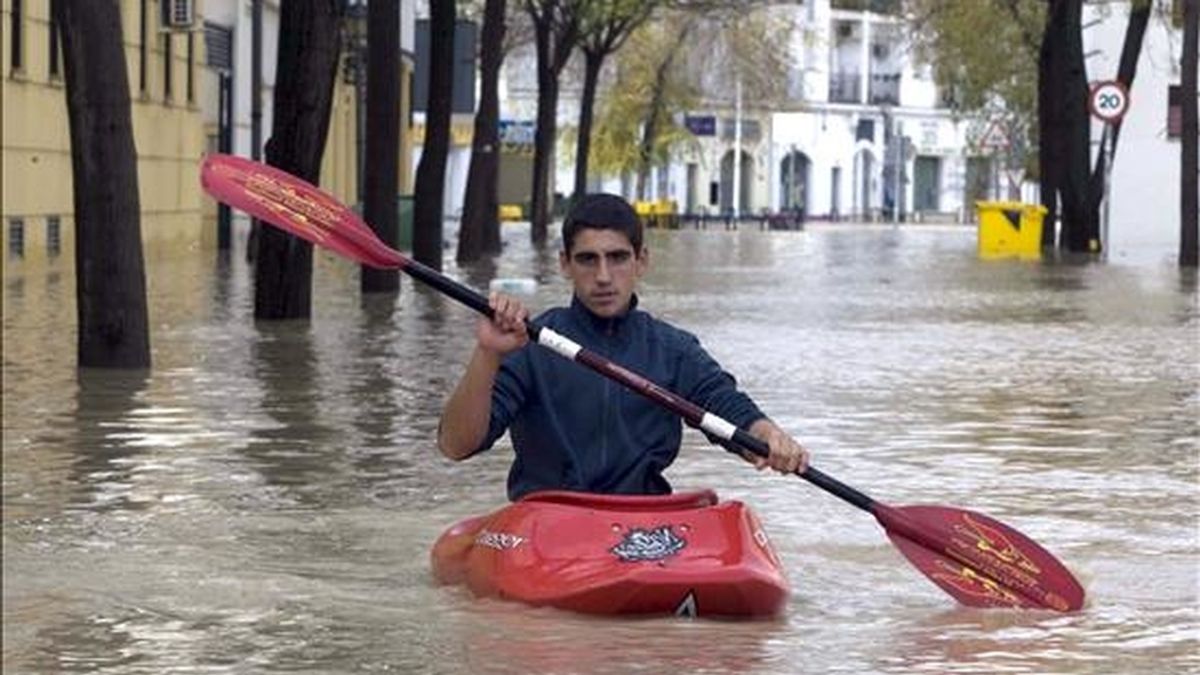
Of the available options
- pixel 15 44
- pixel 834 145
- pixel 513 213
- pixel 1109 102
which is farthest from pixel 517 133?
pixel 15 44

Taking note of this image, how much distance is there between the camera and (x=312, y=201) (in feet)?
33.7

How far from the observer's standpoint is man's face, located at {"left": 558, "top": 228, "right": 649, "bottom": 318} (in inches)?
350

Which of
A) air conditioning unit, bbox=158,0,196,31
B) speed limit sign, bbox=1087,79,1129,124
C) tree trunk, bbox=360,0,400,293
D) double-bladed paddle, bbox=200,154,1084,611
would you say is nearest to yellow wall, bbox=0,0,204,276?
air conditioning unit, bbox=158,0,196,31

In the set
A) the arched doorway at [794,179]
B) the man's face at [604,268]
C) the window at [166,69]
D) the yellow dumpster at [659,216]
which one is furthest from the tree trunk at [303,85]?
the arched doorway at [794,179]

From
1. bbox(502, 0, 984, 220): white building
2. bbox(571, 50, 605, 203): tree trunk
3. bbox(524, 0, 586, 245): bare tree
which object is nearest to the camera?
bbox(524, 0, 586, 245): bare tree

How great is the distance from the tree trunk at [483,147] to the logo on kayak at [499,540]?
104ft

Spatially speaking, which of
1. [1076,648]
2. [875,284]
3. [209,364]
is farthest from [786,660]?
[875,284]

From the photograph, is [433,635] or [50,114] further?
[50,114]

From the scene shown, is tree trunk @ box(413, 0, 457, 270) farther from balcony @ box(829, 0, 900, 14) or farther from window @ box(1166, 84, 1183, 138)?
balcony @ box(829, 0, 900, 14)

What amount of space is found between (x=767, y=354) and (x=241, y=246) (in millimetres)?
29494

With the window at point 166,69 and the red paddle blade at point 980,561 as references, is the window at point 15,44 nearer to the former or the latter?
the window at point 166,69

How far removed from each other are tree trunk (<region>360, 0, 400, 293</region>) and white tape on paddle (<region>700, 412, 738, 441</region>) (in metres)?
19.4

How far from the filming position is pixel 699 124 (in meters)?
93.1

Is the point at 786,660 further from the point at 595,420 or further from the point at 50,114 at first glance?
the point at 50,114
